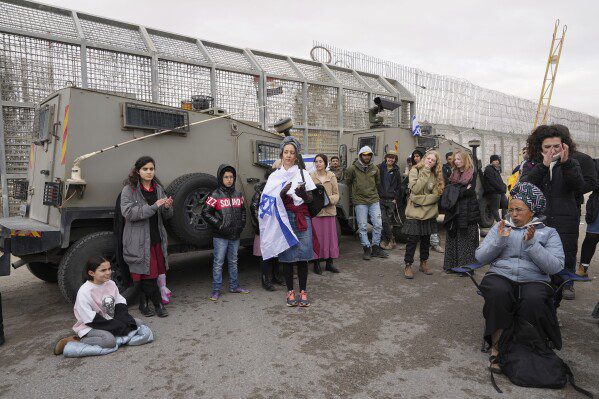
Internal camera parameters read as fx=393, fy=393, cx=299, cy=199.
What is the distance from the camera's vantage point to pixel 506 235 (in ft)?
10.2

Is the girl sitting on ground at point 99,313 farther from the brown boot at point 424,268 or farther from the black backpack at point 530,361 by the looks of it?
the brown boot at point 424,268

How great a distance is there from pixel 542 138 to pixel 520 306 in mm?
1634

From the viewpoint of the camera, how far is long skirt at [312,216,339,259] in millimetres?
5629

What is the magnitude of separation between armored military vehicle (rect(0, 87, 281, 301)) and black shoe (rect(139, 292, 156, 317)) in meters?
0.36

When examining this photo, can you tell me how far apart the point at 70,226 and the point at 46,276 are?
1.58 meters

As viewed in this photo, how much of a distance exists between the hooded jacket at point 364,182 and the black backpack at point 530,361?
3.51 meters

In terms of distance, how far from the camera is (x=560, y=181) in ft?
11.8

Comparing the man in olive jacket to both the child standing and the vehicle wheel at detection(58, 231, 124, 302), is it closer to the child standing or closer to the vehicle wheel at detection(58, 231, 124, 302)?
the child standing

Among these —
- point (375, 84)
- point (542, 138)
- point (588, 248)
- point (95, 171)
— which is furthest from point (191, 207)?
point (375, 84)

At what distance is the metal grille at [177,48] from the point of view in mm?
6883

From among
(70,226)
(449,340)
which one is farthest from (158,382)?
(449,340)

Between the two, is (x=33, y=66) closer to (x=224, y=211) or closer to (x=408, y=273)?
(x=224, y=211)

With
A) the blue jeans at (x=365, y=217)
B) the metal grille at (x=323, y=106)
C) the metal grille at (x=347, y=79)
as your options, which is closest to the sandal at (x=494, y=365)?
the blue jeans at (x=365, y=217)

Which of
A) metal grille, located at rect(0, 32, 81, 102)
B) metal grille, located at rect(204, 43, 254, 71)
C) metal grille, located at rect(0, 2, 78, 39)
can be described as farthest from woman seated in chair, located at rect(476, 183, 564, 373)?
metal grille, located at rect(0, 2, 78, 39)
